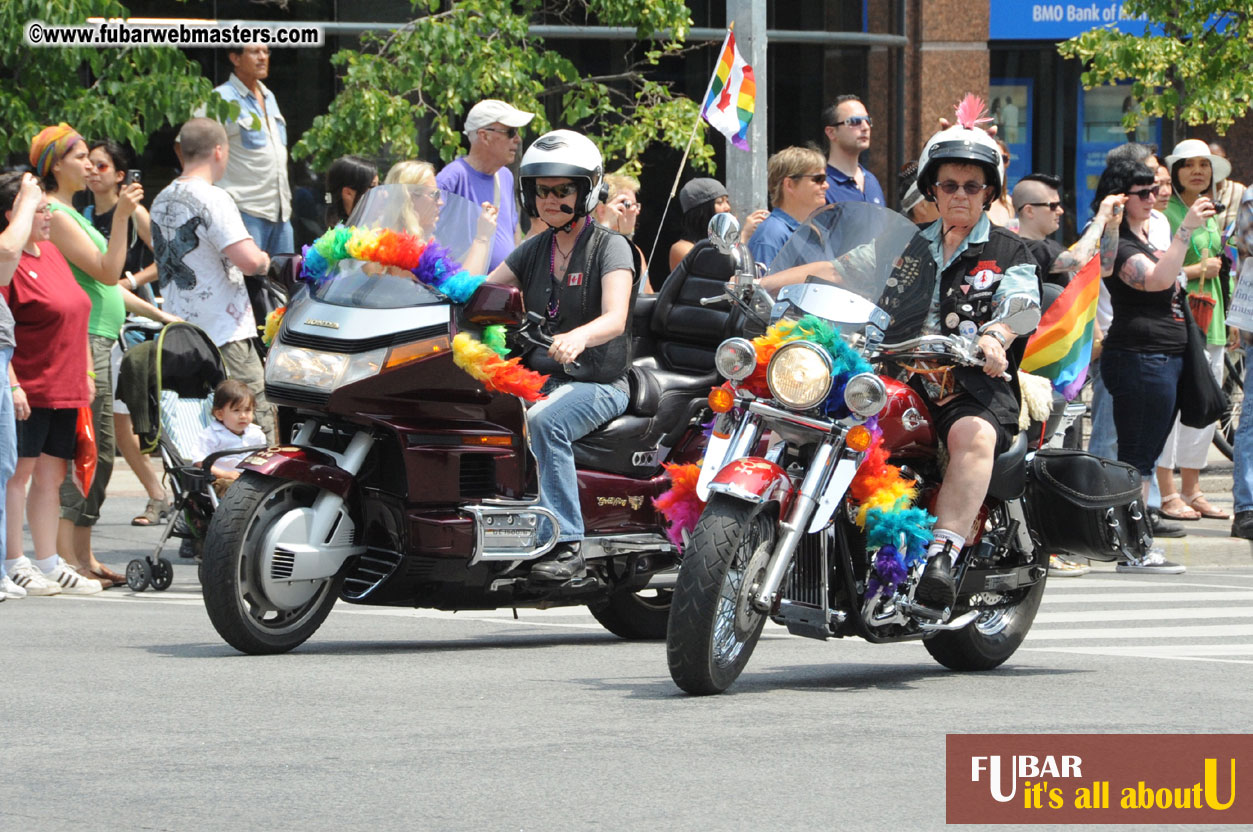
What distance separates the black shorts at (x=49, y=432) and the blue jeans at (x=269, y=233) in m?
Result: 2.62

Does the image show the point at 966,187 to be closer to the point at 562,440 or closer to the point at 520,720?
the point at 562,440

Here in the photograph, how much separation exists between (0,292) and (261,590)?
3041 mm

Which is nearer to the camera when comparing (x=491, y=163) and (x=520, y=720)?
(x=520, y=720)

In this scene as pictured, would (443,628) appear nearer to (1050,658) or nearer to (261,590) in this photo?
(261,590)

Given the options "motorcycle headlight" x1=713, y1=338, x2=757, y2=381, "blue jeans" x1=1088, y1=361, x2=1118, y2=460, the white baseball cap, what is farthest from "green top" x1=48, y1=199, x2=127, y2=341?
"blue jeans" x1=1088, y1=361, x2=1118, y2=460

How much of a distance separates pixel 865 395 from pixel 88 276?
18.8 ft

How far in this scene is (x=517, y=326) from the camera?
8188 millimetres

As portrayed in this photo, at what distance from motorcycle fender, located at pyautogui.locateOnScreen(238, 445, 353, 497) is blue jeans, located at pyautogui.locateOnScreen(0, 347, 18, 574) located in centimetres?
243

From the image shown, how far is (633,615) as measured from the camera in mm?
8922

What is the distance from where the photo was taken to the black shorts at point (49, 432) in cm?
1035

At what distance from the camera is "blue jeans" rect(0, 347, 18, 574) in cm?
992

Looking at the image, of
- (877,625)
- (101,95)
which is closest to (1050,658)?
(877,625)

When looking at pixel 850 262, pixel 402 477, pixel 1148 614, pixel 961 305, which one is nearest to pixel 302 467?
pixel 402 477

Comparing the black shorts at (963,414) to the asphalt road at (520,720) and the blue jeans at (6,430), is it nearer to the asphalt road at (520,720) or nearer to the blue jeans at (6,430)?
the asphalt road at (520,720)
